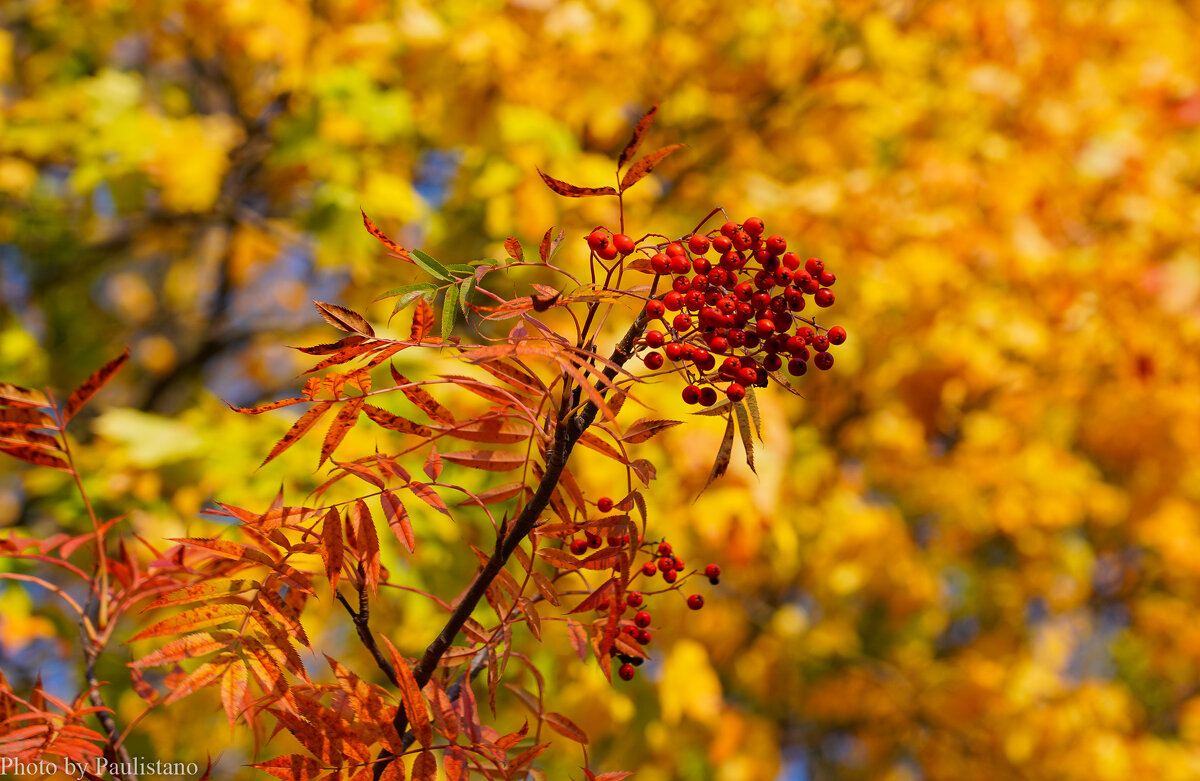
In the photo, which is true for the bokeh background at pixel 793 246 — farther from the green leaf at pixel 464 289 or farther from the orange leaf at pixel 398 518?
the green leaf at pixel 464 289

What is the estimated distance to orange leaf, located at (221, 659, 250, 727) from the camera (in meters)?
0.54

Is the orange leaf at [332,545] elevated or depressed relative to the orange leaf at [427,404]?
depressed

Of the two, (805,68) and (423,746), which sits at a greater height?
(805,68)

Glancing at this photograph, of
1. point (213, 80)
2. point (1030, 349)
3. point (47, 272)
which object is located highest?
point (1030, 349)

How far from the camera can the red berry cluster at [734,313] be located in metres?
0.51

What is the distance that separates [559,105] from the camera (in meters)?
1.96

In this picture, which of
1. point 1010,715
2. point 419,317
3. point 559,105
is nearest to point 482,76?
point 559,105

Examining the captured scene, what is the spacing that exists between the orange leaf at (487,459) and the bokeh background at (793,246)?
0.82 metres

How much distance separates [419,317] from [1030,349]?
1961 millimetres

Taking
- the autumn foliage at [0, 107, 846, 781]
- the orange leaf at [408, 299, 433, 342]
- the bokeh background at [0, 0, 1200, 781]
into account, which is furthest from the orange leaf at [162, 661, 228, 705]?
the bokeh background at [0, 0, 1200, 781]

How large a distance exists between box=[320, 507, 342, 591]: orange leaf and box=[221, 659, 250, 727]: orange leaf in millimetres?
91

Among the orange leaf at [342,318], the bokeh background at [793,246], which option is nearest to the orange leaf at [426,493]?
the orange leaf at [342,318]

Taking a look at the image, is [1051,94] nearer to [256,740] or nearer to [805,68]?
[805,68]

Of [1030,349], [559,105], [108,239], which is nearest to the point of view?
[559,105]
